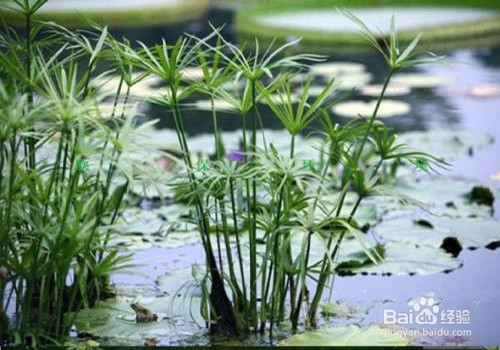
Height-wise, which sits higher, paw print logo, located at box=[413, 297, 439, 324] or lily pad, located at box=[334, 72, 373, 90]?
lily pad, located at box=[334, 72, 373, 90]

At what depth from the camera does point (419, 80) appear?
4.45 metres

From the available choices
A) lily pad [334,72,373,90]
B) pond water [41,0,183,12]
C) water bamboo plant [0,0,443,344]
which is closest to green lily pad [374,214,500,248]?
water bamboo plant [0,0,443,344]

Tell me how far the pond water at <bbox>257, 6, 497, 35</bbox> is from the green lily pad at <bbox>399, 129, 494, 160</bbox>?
2095 mm

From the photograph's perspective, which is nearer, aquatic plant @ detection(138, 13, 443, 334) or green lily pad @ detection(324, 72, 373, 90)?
aquatic plant @ detection(138, 13, 443, 334)

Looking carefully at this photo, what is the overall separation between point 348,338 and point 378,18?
15.2ft

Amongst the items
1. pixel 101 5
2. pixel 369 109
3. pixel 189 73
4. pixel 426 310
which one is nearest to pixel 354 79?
pixel 369 109

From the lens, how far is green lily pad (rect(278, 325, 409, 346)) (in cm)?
180

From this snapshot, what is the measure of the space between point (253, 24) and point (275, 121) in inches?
79.4

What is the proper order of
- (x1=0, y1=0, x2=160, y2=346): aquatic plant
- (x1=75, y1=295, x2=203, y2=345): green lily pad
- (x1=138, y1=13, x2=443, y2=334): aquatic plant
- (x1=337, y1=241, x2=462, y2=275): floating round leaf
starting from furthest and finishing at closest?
(x1=337, y1=241, x2=462, y2=275): floating round leaf < (x1=75, y1=295, x2=203, y2=345): green lily pad < (x1=138, y1=13, x2=443, y2=334): aquatic plant < (x1=0, y1=0, x2=160, y2=346): aquatic plant

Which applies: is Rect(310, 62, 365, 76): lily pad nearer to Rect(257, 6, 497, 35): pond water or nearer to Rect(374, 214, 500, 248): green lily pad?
Rect(257, 6, 497, 35): pond water

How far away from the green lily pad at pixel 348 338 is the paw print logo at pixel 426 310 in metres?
0.22

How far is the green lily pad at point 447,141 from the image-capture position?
128 inches

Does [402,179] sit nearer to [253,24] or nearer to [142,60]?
[142,60]
